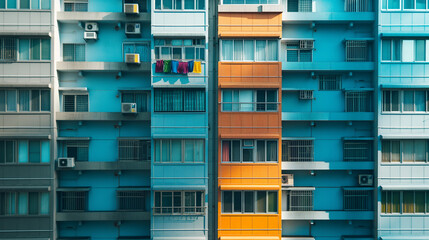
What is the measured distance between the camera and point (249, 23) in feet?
39.2

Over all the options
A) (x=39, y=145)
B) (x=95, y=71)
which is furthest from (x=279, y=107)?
(x=39, y=145)

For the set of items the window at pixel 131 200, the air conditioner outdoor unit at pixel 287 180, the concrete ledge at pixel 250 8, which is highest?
the concrete ledge at pixel 250 8

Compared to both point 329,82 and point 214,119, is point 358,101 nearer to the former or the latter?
point 329,82

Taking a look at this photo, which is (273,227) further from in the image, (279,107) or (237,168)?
(279,107)

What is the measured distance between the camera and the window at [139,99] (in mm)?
12805

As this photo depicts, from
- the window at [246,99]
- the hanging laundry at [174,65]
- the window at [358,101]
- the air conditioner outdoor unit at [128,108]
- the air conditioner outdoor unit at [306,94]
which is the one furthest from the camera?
the window at [358,101]

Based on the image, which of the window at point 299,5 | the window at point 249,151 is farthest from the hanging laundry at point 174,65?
the window at point 299,5

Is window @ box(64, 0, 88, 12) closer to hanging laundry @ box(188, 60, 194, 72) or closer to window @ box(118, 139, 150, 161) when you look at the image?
hanging laundry @ box(188, 60, 194, 72)

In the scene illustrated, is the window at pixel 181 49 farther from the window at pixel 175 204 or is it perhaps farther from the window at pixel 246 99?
the window at pixel 175 204

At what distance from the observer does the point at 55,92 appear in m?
12.2

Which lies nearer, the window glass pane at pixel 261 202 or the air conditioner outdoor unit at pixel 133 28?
the window glass pane at pixel 261 202

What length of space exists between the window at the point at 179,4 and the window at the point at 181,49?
4.55ft

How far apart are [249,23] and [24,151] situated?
1127cm

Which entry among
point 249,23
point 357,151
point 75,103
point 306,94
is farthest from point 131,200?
point 357,151
